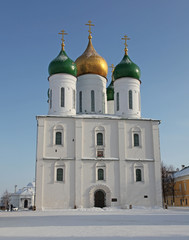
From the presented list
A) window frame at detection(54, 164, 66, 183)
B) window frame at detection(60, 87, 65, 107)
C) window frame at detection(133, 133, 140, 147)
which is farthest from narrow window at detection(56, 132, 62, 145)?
window frame at detection(133, 133, 140, 147)

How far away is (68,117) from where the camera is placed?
2716 cm

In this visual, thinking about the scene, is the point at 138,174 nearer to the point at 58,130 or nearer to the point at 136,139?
the point at 136,139

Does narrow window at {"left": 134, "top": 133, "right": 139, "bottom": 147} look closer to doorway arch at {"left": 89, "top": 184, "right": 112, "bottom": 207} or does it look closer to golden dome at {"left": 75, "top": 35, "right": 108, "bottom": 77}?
doorway arch at {"left": 89, "top": 184, "right": 112, "bottom": 207}


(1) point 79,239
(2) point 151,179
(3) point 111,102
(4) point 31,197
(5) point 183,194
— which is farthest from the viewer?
(4) point 31,197

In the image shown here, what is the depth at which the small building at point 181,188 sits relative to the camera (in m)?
37.9

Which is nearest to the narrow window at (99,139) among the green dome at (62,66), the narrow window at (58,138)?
the narrow window at (58,138)

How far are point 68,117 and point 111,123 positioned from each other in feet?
12.5

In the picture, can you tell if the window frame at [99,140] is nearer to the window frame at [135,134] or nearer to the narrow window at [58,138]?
the window frame at [135,134]

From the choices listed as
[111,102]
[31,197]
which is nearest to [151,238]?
[111,102]

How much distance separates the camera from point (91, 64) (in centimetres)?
3103

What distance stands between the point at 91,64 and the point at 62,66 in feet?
12.1

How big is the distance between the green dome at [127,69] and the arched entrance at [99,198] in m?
10.8

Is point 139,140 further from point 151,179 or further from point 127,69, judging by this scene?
point 127,69

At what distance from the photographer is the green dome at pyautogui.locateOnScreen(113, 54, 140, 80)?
1156 inches
